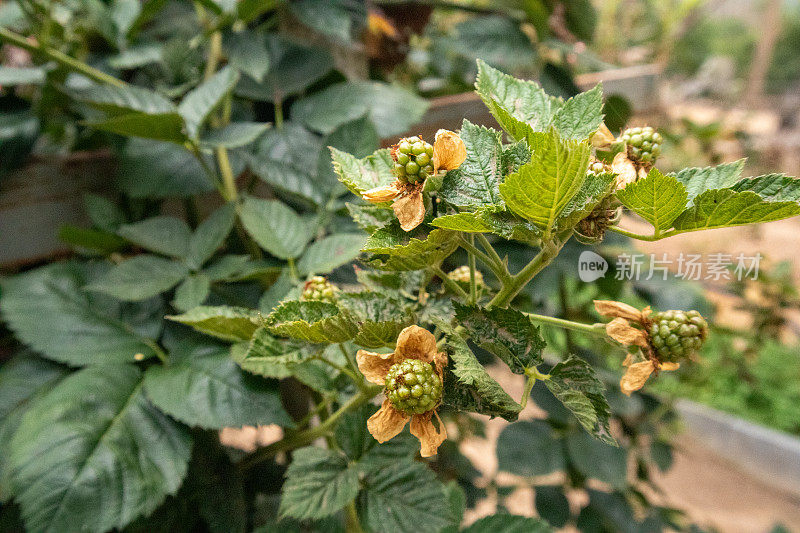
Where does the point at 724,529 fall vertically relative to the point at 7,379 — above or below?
below

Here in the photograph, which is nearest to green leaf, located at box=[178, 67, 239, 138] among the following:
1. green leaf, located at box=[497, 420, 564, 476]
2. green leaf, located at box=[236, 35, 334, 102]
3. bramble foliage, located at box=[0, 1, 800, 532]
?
bramble foliage, located at box=[0, 1, 800, 532]

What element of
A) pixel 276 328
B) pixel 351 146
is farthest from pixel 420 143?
pixel 351 146

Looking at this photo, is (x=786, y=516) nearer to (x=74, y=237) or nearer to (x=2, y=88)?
(x=74, y=237)

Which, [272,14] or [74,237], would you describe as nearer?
[74,237]

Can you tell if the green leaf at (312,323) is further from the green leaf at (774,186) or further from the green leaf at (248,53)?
the green leaf at (248,53)

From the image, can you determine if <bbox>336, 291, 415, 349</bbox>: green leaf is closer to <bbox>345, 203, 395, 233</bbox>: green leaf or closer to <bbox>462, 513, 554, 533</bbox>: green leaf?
<bbox>345, 203, 395, 233</bbox>: green leaf

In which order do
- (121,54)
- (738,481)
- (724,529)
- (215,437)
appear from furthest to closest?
(738,481) → (724,529) → (121,54) → (215,437)
